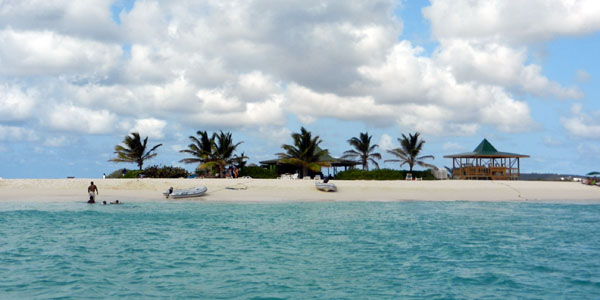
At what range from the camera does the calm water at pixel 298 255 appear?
9.76 metres

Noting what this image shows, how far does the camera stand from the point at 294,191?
33156 millimetres

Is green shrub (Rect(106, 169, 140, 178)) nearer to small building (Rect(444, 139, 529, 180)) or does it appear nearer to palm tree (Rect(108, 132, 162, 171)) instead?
palm tree (Rect(108, 132, 162, 171))

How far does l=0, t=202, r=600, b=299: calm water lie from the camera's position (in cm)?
976

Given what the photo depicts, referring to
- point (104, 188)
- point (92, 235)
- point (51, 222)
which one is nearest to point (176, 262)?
point (92, 235)

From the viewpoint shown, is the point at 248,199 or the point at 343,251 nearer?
the point at 343,251

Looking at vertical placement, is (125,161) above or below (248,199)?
above

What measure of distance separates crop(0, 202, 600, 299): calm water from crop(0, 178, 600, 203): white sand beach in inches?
288

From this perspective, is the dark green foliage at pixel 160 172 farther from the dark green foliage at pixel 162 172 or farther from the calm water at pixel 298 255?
the calm water at pixel 298 255

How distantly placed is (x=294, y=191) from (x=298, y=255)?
782 inches

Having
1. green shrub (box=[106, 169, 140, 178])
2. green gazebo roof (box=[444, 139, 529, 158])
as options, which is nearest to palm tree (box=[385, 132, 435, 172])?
green gazebo roof (box=[444, 139, 529, 158])

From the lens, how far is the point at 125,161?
146 ft

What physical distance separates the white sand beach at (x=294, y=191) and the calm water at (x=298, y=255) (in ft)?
24.0

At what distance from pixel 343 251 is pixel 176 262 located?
4.77 m

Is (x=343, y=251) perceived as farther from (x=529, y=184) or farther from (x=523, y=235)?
(x=529, y=184)
